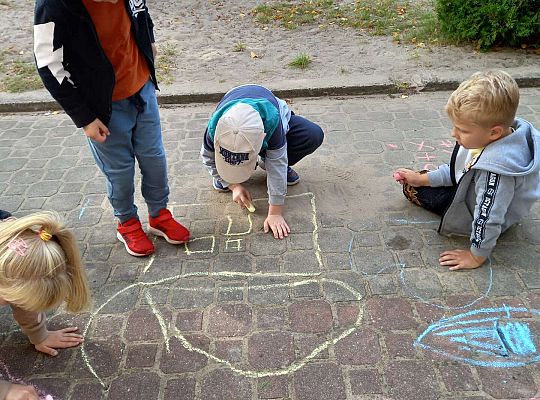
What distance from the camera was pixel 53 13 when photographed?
187 centimetres

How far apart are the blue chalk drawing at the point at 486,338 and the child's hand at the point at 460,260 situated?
0.27m

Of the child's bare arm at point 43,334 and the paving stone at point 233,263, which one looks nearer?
the child's bare arm at point 43,334

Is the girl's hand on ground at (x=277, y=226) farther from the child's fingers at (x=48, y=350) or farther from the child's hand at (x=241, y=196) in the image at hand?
the child's fingers at (x=48, y=350)

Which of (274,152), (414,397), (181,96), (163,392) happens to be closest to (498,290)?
A: (414,397)

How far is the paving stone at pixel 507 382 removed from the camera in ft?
5.99

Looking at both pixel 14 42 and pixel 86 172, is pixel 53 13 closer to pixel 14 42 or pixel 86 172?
pixel 86 172

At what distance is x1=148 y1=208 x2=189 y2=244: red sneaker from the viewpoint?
269 cm

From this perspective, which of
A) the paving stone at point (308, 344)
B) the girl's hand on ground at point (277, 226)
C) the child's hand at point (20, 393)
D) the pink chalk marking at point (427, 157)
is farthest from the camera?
the pink chalk marking at point (427, 157)

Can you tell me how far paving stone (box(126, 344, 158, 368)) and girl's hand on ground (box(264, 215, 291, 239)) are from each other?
95cm

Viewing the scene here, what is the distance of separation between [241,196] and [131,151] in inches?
29.9

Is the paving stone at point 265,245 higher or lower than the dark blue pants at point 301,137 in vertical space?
lower

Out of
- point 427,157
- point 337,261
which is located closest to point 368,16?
point 427,157

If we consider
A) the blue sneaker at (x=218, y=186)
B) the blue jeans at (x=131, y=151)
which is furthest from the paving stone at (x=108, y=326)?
the blue sneaker at (x=218, y=186)

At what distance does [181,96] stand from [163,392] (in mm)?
3243
